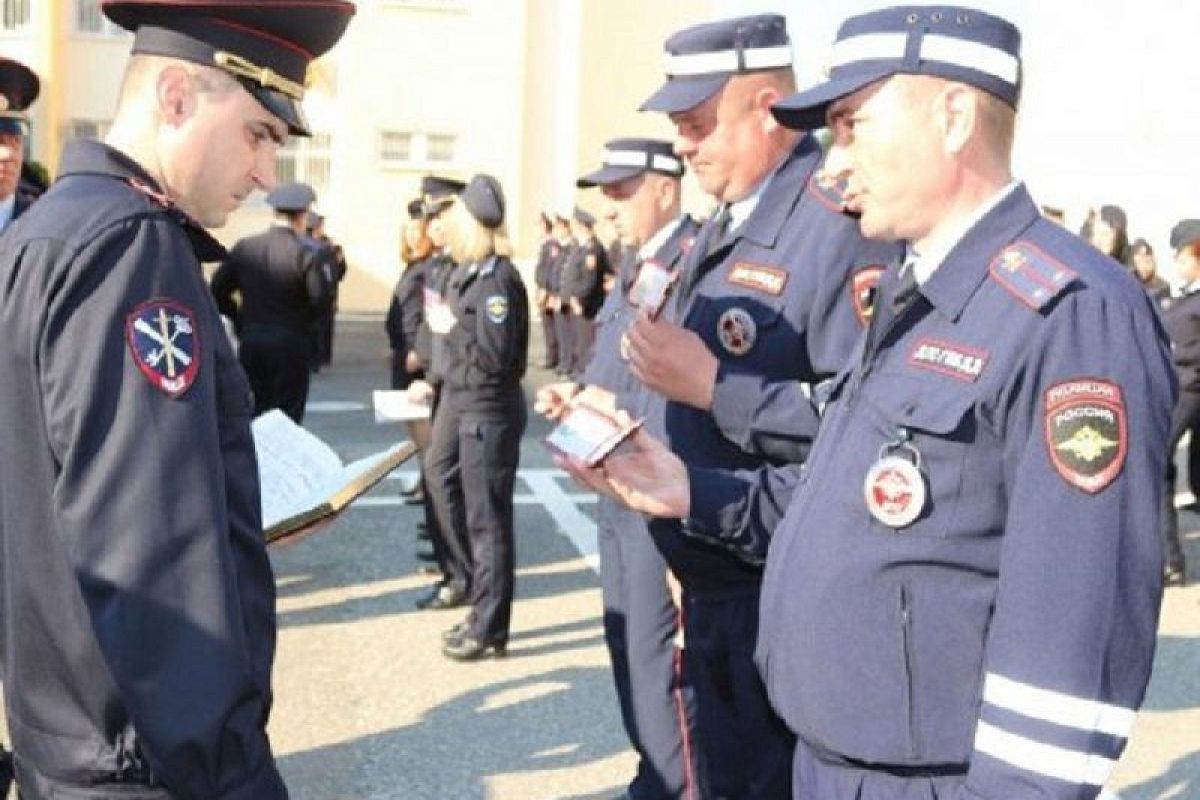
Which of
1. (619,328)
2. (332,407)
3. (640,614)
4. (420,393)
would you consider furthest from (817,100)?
(332,407)

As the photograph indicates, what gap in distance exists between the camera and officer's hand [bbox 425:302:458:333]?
7.19 m

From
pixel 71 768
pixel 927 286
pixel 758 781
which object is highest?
pixel 927 286

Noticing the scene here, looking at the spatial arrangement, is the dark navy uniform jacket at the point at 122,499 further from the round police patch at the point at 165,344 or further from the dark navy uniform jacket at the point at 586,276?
the dark navy uniform jacket at the point at 586,276

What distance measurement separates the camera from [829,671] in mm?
2418

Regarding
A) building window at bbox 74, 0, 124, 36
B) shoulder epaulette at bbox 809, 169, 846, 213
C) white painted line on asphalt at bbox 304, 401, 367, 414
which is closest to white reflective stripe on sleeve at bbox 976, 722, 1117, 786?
shoulder epaulette at bbox 809, 169, 846, 213

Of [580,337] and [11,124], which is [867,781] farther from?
[580,337]

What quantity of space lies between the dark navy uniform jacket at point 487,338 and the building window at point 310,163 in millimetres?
25703

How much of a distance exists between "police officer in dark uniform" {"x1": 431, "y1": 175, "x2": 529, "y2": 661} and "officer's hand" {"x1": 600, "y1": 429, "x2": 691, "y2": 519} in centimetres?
376

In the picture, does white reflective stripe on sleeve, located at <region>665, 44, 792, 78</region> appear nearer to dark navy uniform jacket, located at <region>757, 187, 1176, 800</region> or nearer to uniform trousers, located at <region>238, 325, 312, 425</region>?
dark navy uniform jacket, located at <region>757, 187, 1176, 800</region>

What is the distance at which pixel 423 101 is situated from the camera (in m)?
31.9

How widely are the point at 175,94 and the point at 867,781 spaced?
1589 mm

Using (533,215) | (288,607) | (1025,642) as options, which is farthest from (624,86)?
(1025,642)

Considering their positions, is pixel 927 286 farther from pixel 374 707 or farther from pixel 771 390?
pixel 374 707

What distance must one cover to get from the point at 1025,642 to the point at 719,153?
6.96ft
